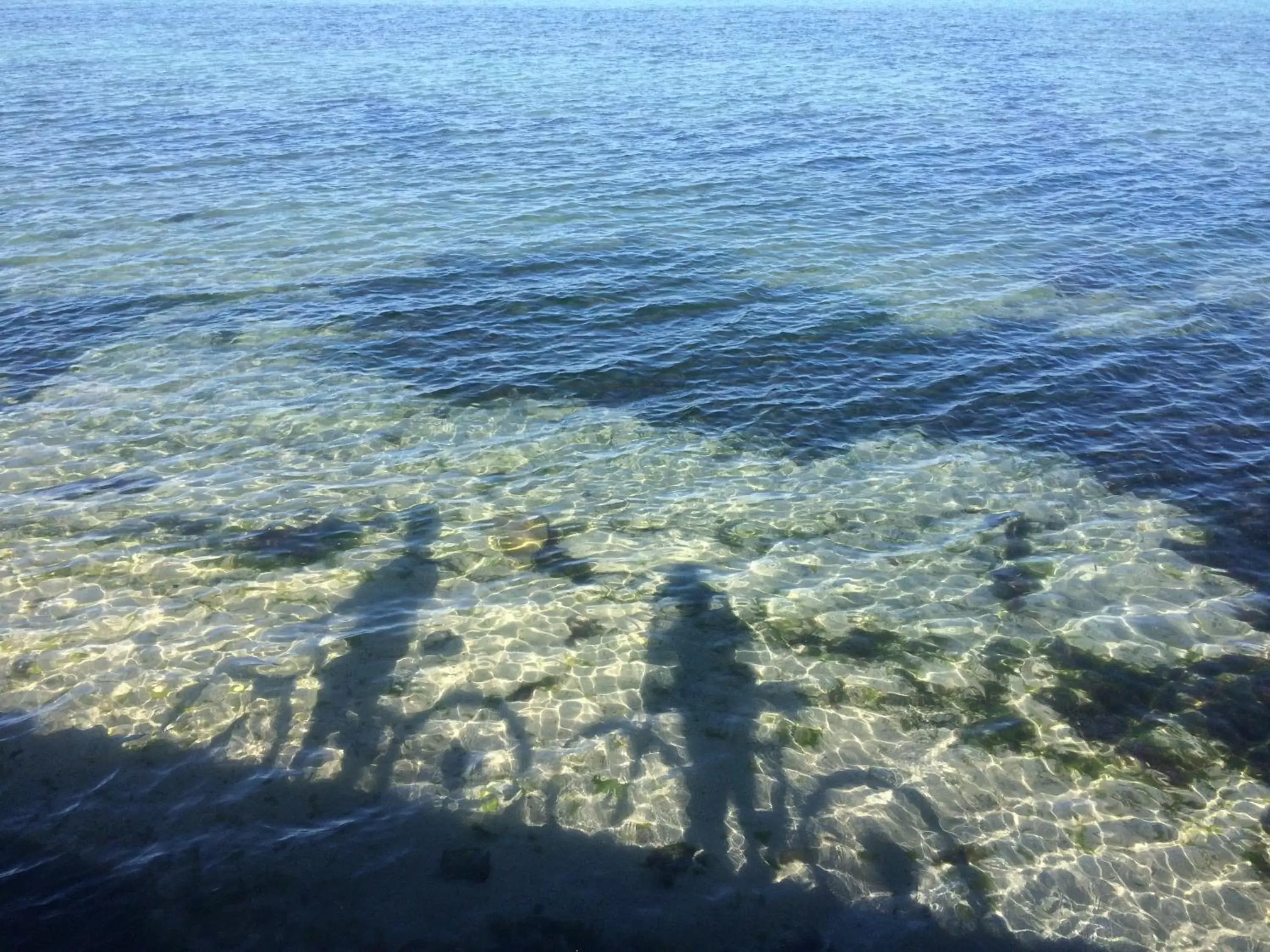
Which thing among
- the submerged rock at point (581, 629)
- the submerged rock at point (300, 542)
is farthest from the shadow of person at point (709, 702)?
the submerged rock at point (300, 542)

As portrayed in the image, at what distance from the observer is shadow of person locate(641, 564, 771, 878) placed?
31.4 ft

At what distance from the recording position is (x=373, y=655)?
11867 mm

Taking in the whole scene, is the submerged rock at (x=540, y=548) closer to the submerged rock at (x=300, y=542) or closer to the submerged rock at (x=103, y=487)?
the submerged rock at (x=300, y=542)

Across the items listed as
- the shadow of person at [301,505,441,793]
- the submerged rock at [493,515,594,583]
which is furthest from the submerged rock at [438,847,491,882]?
the submerged rock at [493,515,594,583]

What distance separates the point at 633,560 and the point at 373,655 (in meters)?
4.34

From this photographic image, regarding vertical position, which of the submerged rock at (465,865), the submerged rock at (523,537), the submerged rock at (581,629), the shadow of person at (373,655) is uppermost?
the submerged rock at (465,865)

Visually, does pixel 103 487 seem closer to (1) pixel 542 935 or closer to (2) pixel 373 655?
(2) pixel 373 655

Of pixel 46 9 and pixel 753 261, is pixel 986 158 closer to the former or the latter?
pixel 753 261

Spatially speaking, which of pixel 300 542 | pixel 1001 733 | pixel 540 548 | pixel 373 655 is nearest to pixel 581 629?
pixel 540 548

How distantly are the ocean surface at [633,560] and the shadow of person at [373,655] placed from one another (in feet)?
0.21

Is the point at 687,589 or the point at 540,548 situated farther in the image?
the point at 540,548

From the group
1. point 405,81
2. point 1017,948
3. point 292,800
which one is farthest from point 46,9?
point 1017,948

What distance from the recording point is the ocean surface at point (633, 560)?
9008 millimetres

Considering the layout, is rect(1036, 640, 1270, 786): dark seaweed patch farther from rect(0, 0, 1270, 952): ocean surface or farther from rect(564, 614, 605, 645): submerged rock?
rect(564, 614, 605, 645): submerged rock
